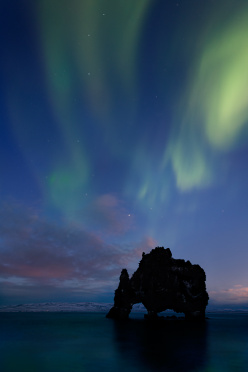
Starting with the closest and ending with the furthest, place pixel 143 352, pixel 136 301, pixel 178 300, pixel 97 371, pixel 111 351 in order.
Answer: pixel 97 371
pixel 143 352
pixel 111 351
pixel 178 300
pixel 136 301

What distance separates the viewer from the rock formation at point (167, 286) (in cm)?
10406

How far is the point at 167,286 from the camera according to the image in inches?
4090

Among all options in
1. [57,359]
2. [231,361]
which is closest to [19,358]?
[57,359]

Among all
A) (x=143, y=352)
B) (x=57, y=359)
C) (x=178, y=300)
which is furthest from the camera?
(x=178, y=300)

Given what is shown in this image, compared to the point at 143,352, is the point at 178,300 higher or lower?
higher

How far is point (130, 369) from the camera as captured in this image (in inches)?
1143

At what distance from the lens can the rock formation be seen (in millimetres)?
104062

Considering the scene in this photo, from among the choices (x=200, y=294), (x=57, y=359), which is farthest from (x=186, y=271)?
(x=57, y=359)

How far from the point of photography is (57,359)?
33.8 m

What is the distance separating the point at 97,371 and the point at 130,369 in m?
3.23

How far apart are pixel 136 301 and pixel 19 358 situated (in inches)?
3254

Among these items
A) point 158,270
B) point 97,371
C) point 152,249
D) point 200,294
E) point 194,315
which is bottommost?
point 97,371

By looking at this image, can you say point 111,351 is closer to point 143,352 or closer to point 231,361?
point 143,352

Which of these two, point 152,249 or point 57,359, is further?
point 152,249
